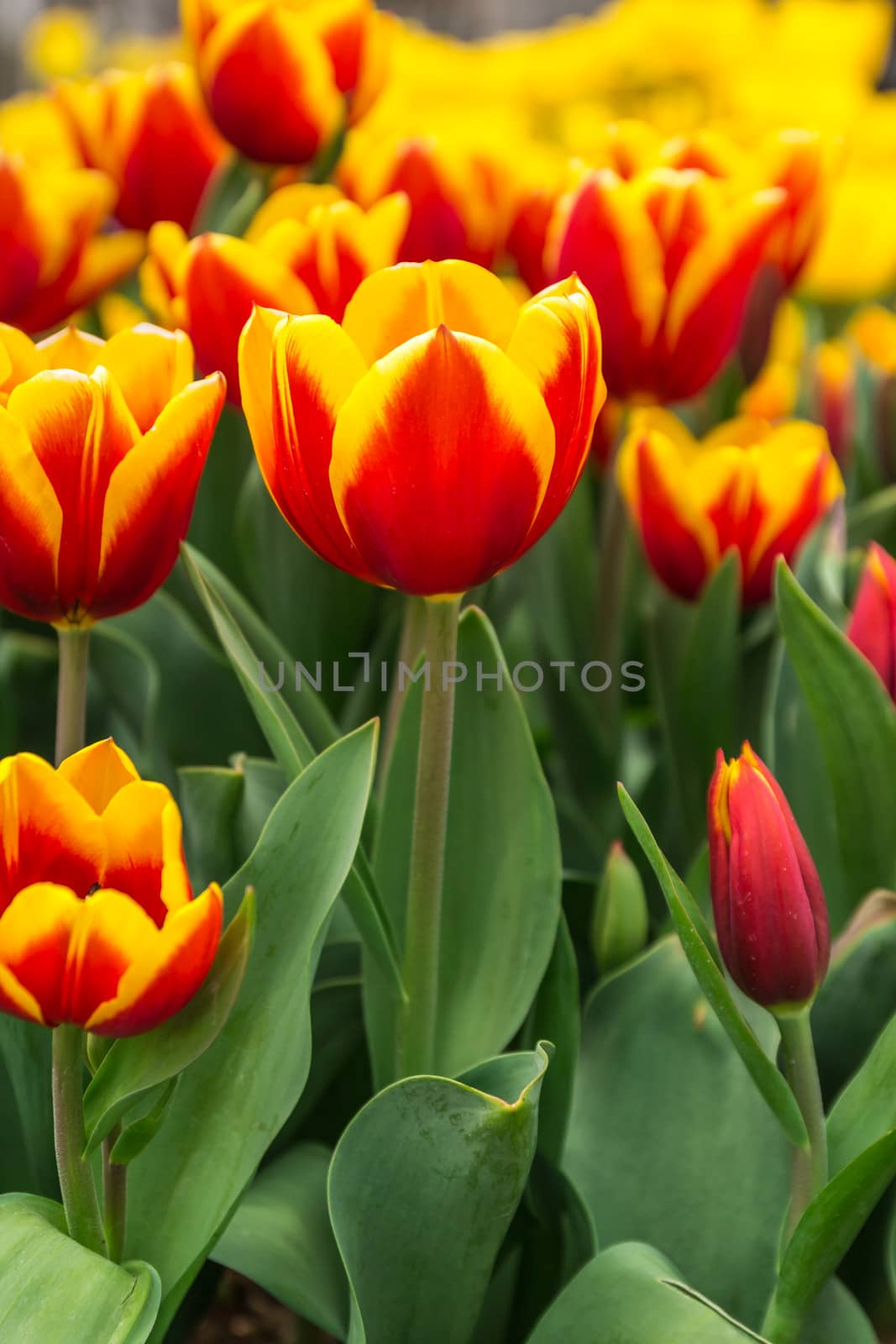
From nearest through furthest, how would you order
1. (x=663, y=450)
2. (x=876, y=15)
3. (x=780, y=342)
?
(x=663, y=450), (x=780, y=342), (x=876, y=15)

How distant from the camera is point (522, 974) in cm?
62

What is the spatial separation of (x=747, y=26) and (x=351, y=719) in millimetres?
2718

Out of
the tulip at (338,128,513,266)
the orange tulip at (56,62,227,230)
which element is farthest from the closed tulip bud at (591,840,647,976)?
the orange tulip at (56,62,227,230)

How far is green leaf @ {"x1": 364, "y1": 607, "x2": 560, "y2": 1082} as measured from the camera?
2.03 ft

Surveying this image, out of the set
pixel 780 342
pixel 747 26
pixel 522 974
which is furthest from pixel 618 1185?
pixel 747 26

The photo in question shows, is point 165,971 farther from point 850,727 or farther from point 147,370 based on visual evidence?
point 850,727

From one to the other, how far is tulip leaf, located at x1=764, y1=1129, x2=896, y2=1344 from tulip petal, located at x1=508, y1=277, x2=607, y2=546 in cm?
24

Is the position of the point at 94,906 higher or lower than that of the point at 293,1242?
higher

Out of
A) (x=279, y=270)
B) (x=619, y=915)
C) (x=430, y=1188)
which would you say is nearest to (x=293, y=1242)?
(x=430, y=1188)

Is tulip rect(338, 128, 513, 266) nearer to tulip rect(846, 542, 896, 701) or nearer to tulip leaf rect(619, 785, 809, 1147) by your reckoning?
tulip rect(846, 542, 896, 701)

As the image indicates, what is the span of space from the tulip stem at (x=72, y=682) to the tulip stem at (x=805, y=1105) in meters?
0.30

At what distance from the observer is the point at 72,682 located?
0.57m

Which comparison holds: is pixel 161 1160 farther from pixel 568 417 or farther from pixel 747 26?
pixel 747 26

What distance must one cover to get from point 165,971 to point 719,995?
7.5 inches
